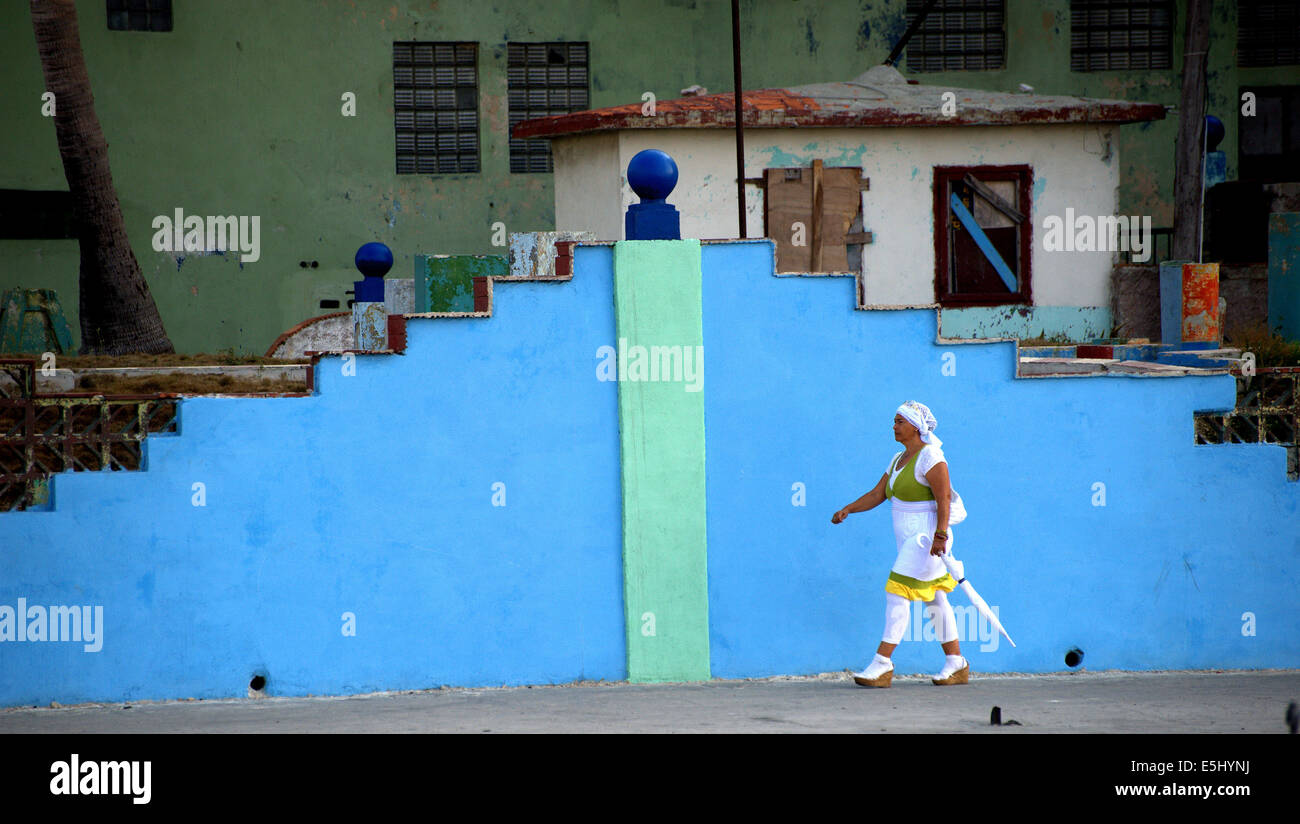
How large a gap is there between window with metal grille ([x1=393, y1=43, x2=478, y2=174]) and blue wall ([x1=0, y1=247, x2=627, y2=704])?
47.6ft

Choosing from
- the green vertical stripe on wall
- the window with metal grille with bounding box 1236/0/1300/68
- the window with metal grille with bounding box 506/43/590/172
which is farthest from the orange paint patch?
the window with metal grille with bounding box 1236/0/1300/68

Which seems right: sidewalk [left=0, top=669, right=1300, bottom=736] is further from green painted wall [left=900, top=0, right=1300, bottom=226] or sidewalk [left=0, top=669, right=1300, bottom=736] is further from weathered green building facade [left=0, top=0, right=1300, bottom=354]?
green painted wall [left=900, top=0, right=1300, bottom=226]

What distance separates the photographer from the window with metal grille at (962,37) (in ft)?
77.4

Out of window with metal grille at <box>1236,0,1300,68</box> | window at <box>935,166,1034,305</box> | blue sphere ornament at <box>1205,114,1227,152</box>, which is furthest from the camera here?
window with metal grille at <box>1236,0,1300,68</box>

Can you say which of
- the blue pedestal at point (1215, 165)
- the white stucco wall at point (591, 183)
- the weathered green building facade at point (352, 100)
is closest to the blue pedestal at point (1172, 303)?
the white stucco wall at point (591, 183)

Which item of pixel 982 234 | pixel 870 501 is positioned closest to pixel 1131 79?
pixel 982 234

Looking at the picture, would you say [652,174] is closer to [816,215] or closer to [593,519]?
[593,519]

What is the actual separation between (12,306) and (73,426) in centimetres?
804

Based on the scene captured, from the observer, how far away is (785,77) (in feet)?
76.3

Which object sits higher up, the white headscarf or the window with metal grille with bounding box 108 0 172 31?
the window with metal grille with bounding box 108 0 172 31

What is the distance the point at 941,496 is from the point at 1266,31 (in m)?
18.8

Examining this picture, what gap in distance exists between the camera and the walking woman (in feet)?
27.5

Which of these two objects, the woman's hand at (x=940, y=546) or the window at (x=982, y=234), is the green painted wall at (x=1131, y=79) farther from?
the woman's hand at (x=940, y=546)

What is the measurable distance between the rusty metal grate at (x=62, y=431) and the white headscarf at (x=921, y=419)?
4.20 metres
